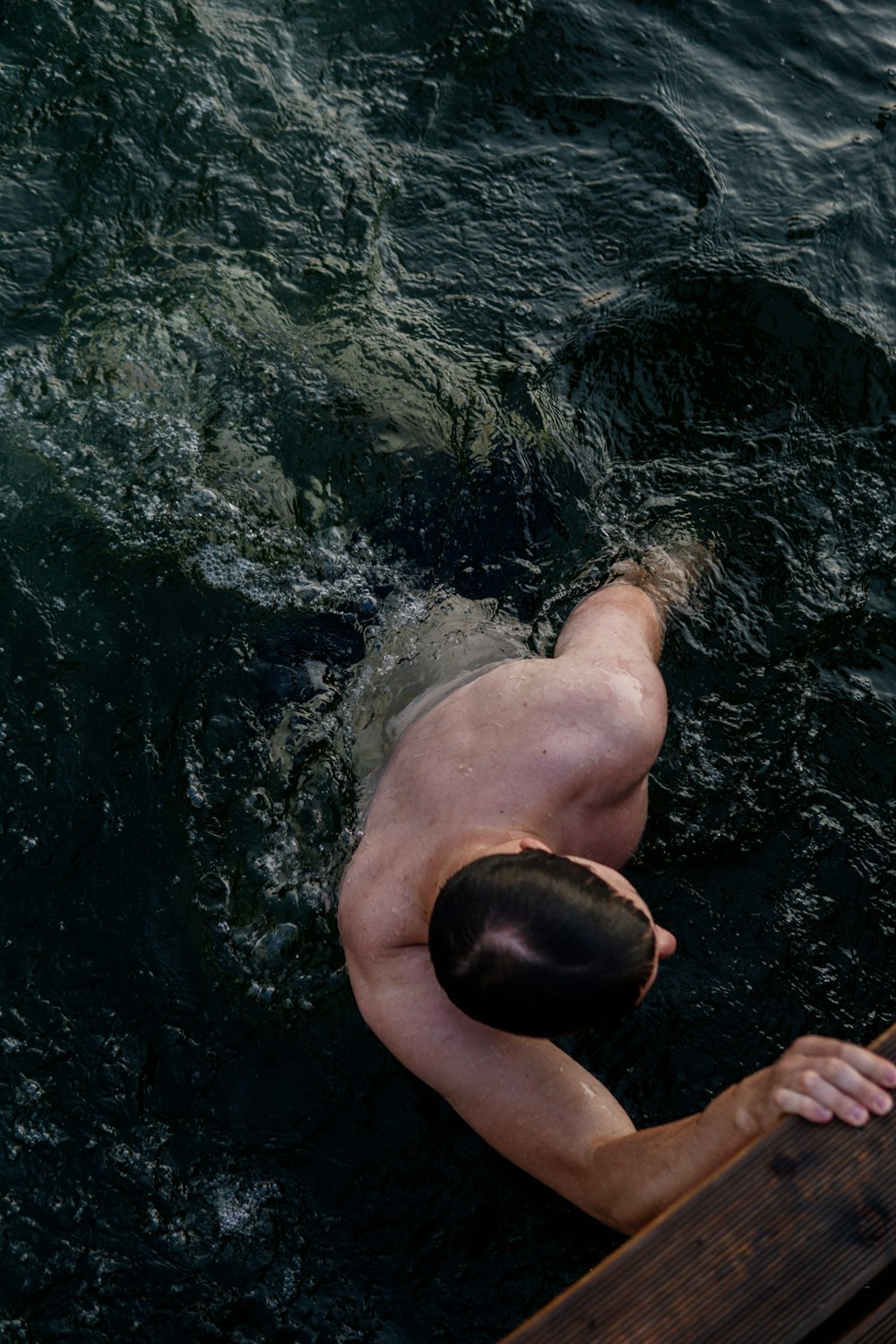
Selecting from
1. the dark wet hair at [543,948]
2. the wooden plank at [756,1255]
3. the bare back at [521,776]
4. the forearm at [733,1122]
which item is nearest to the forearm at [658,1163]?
the forearm at [733,1122]

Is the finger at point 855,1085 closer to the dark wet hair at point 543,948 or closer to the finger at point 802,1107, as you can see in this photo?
the finger at point 802,1107

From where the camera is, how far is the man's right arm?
6.34ft

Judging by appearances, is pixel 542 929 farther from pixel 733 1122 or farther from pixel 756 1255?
pixel 756 1255

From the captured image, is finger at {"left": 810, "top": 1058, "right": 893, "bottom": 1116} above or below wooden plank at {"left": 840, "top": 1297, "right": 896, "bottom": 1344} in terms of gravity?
above

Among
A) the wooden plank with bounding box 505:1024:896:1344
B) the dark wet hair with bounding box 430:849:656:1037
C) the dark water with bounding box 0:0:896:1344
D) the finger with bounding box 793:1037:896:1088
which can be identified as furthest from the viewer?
the dark water with bounding box 0:0:896:1344

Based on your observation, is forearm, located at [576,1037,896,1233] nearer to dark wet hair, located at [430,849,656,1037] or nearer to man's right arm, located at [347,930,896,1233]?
man's right arm, located at [347,930,896,1233]

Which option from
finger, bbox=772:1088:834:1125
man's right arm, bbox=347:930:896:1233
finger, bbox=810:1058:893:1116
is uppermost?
finger, bbox=810:1058:893:1116

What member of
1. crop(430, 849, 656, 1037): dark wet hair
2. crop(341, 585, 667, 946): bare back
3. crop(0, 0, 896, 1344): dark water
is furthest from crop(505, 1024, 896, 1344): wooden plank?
crop(0, 0, 896, 1344): dark water

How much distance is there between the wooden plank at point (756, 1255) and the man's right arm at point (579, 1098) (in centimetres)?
8

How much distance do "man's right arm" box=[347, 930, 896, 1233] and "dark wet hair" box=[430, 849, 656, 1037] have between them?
0.29 m

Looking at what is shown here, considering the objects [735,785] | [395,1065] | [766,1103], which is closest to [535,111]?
[735,785]

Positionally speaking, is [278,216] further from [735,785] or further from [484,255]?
[735,785]

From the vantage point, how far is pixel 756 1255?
1829 mm

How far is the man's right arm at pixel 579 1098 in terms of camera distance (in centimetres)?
193
